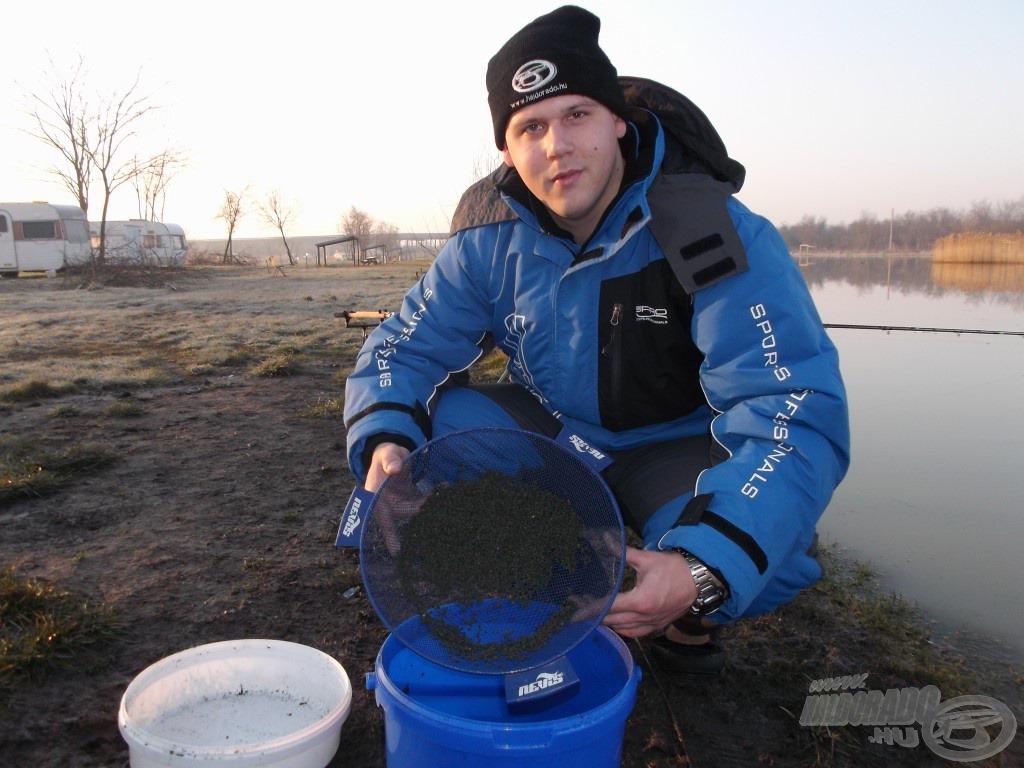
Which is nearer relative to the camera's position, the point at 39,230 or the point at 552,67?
the point at 552,67

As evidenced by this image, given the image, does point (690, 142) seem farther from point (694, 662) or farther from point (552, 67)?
point (694, 662)

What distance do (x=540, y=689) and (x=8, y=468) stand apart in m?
2.98

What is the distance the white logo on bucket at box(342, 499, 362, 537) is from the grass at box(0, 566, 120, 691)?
34.2 inches

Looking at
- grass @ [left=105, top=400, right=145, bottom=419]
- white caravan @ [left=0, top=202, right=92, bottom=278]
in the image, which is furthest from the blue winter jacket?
white caravan @ [left=0, top=202, right=92, bottom=278]

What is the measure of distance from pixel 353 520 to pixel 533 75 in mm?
1437

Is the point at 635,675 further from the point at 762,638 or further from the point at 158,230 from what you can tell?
the point at 158,230

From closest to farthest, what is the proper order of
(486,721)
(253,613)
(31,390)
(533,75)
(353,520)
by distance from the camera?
(486,721) < (353,520) < (533,75) < (253,613) < (31,390)

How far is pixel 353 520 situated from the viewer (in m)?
1.96

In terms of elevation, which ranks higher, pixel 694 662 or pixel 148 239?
pixel 148 239

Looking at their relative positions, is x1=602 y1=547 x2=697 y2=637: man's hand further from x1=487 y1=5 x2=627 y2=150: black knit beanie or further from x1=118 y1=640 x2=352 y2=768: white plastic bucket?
x1=487 y1=5 x2=627 y2=150: black knit beanie

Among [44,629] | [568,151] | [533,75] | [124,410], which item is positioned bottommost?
[44,629]

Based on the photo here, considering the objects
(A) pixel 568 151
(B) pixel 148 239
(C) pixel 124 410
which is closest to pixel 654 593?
(A) pixel 568 151

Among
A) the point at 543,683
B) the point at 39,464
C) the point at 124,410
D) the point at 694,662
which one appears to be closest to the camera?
the point at 543,683

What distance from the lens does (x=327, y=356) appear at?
796cm
